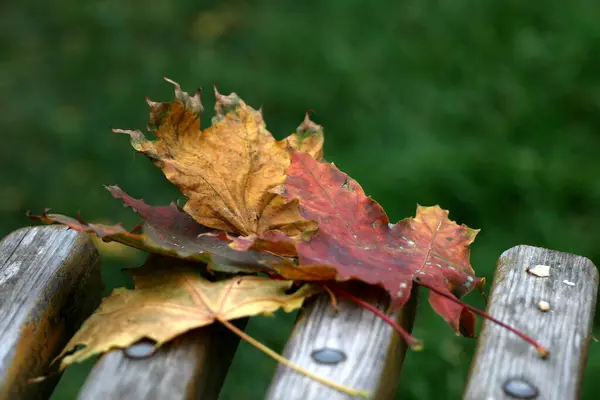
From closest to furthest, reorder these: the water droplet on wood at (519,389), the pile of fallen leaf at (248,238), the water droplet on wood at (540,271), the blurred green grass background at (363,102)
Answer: the water droplet on wood at (519,389), the pile of fallen leaf at (248,238), the water droplet on wood at (540,271), the blurred green grass background at (363,102)

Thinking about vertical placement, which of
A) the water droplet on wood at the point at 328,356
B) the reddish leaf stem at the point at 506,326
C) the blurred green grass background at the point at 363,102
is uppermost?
the blurred green grass background at the point at 363,102

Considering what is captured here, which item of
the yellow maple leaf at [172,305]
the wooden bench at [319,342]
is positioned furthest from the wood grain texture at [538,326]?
the yellow maple leaf at [172,305]

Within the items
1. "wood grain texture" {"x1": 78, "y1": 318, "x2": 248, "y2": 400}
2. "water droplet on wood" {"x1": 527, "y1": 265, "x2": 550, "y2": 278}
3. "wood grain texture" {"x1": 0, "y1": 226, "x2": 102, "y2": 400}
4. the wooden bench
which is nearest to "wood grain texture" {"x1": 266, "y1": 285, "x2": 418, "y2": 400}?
the wooden bench

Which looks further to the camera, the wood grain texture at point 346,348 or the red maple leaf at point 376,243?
the red maple leaf at point 376,243

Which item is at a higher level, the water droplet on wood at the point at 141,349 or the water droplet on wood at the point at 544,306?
the water droplet on wood at the point at 544,306

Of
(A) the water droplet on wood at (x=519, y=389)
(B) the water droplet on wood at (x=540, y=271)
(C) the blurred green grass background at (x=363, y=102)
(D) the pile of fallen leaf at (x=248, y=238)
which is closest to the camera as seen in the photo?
(A) the water droplet on wood at (x=519, y=389)

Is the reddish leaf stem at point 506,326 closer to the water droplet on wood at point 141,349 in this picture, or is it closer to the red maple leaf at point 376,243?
the red maple leaf at point 376,243

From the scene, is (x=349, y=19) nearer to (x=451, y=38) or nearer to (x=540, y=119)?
(x=451, y=38)
